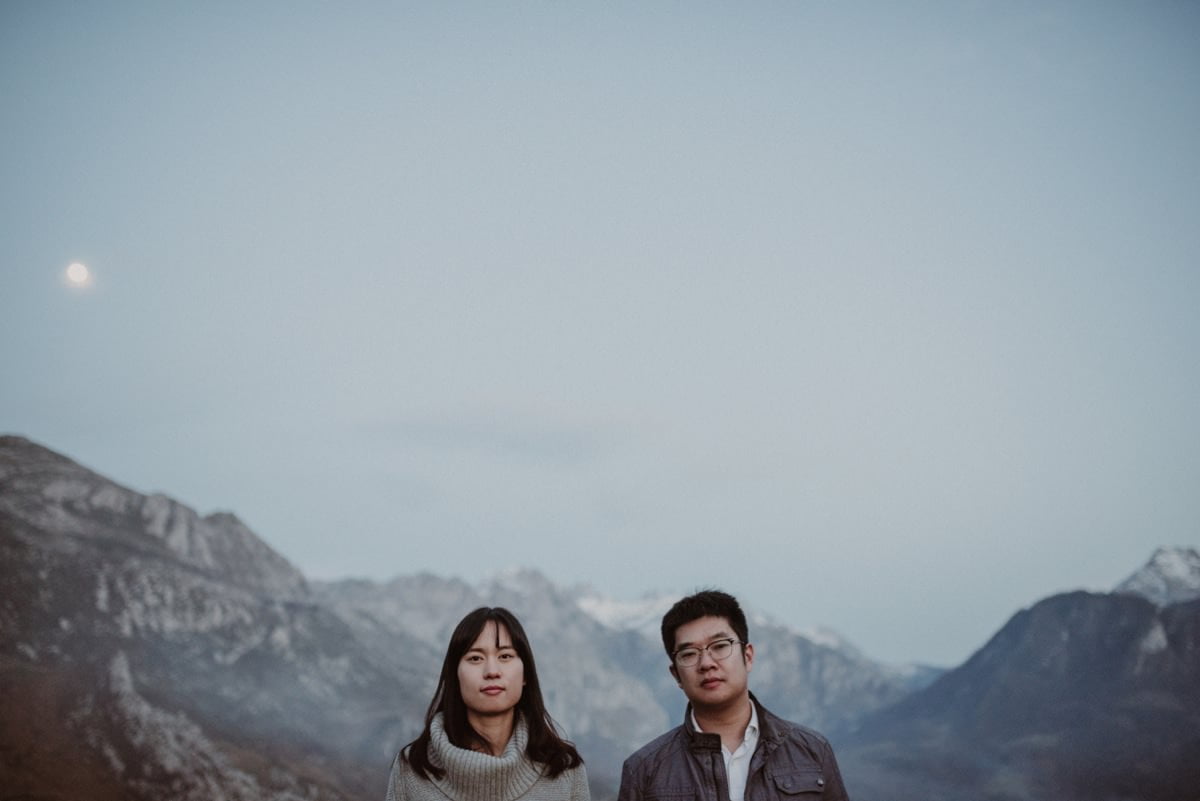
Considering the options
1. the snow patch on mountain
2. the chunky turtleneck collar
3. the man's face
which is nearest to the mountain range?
the snow patch on mountain

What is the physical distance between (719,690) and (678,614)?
0.77 metres

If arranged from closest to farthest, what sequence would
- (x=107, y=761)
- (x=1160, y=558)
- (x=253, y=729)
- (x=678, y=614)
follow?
(x=678, y=614) → (x=107, y=761) → (x=253, y=729) → (x=1160, y=558)

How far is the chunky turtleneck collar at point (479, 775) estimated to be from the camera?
5.75m

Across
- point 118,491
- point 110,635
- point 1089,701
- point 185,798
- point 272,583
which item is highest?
point 118,491

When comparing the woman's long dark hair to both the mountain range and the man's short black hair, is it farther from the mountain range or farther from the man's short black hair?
the mountain range

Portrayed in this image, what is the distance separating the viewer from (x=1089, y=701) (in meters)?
121

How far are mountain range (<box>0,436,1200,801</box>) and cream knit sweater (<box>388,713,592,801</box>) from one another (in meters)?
88.3

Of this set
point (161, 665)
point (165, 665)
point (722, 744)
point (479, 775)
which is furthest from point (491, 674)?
point (165, 665)

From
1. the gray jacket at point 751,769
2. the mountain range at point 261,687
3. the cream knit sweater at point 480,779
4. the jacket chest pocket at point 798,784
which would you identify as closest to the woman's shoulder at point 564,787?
the cream knit sweater at point 480,779

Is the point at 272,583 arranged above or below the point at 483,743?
above

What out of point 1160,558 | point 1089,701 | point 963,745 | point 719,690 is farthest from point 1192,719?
point 719,690

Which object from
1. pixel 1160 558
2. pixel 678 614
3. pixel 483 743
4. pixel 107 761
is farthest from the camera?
pixel 1160 558

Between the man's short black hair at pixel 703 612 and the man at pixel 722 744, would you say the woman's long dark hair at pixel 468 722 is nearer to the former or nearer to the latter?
the man at pixel 722 744

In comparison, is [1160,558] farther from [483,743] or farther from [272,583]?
[483,743]
